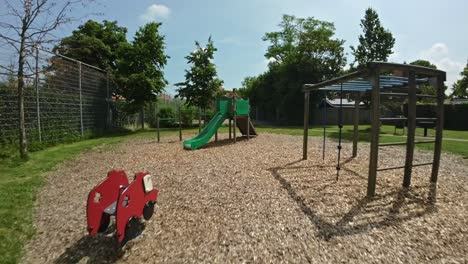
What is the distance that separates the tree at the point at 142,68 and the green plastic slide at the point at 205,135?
7.93 meters

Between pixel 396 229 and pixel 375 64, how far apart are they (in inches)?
91.9

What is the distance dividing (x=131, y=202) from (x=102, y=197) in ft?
1.41

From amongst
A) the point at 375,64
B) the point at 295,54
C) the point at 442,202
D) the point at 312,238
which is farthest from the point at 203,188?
the point at 295,54

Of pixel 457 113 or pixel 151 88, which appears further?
pixel 457 113

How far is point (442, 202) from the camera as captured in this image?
14.9ft

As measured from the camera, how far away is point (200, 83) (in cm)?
2027

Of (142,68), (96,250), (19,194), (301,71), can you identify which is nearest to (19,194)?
(19,194)

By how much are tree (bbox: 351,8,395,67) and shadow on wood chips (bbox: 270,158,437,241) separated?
21.4 m

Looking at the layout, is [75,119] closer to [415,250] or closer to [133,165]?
[133,165]

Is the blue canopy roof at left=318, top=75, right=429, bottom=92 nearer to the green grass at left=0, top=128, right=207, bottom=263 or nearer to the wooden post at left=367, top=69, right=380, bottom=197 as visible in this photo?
the wooden post at left=367, top=69, right=380, bottom=197

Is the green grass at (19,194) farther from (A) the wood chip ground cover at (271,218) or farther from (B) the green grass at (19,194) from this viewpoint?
(A) the wood chip ground cover at (271,218)

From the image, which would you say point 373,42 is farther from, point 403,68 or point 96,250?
point 96,250

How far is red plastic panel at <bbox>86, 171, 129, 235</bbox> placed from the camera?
326 centimetres

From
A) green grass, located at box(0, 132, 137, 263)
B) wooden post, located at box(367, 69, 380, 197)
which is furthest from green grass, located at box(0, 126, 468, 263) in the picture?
wooden post, located at box(367, 69, 380, 197)
